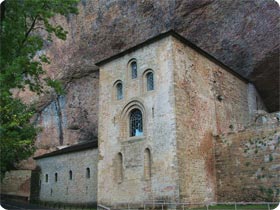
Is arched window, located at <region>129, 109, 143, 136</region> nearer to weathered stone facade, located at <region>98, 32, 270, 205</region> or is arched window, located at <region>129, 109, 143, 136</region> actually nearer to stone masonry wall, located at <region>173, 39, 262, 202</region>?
weathered stone facade, located at <region>98, 32, 270, 205</region>

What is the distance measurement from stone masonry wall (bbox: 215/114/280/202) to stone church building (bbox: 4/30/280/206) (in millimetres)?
51

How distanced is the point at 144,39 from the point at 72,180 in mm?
12019

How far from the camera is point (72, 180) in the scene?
24.5 m

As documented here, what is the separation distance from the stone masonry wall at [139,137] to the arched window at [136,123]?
0.28 metres

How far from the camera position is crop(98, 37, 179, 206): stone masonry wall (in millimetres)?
16758

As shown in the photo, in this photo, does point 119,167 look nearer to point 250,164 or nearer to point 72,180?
point 72,180

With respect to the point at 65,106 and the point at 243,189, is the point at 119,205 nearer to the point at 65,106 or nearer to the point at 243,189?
the point at 243,189

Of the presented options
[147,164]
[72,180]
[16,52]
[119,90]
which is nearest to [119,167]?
[147,164]

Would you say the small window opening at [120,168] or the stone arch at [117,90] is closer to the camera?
the small window opening at [120,168]

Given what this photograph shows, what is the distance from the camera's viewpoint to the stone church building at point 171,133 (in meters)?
16.9

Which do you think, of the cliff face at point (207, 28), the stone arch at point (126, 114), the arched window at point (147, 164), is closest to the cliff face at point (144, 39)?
the cliff face at point (207, 28)

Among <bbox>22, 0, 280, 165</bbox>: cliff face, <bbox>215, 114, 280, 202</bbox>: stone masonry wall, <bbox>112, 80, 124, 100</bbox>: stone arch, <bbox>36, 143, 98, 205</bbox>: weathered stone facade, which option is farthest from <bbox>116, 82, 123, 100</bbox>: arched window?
<bbox>22, 0, 280, 165</bbox>: cliff face

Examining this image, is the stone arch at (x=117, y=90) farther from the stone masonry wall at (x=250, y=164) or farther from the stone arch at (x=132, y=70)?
the stone masonry wall at (x=250, y=164)

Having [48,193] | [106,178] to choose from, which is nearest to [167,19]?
[106,178]
